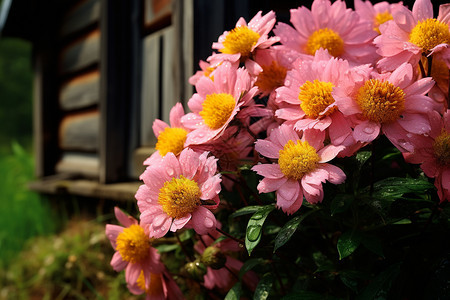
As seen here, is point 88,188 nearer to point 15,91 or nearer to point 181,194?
point 181,194

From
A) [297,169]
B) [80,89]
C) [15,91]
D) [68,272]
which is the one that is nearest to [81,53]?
[80,89]

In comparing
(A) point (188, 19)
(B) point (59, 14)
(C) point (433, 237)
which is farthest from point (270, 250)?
(B) point (59, 14)

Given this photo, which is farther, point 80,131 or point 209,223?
point 80,131

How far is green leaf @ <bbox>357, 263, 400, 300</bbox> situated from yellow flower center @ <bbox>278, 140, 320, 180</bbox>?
247 mm

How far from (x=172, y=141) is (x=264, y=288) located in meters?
0.36

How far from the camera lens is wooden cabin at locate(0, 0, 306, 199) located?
1671mm

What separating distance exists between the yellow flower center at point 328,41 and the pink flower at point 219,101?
8.2 inches

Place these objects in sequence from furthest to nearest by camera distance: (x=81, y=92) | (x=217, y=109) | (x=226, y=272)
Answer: (x=81, y=92), (x=226, y=272), (x=217, y=109)

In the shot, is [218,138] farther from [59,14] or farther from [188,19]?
[59,14]

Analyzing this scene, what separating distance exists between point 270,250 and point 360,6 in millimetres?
700

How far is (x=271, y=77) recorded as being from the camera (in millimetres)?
895

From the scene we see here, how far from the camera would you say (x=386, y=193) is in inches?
27.5

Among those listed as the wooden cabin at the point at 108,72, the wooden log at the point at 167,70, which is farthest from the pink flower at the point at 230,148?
the wooden log at the point at 167,70

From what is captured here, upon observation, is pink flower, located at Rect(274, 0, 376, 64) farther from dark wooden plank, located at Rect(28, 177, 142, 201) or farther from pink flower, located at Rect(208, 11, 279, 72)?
dark wooden plank, located at Rect(28, 177, 142, 201)
